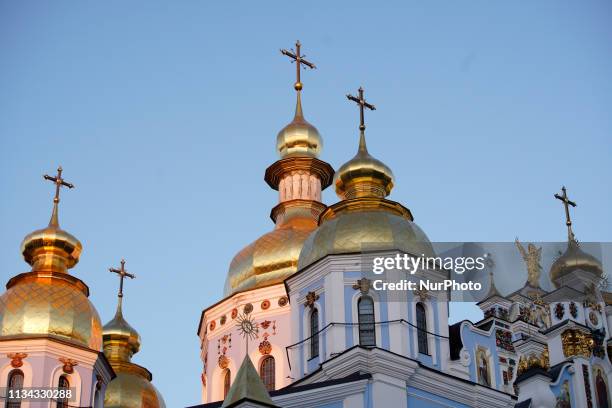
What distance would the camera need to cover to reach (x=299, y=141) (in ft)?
120

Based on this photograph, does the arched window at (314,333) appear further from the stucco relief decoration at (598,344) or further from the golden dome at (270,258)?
the golden dome at (270,258)

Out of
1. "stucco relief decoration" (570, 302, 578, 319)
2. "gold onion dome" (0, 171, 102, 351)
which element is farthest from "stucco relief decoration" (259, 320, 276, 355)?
"stucco relief decoration" (570, 302, 578, 319)

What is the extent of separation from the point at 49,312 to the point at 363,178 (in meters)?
7.13

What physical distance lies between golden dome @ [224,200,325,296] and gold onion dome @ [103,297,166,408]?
2901 millimetres

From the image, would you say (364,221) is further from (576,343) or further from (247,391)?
(247,391)

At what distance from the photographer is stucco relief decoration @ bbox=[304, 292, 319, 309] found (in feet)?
82.2

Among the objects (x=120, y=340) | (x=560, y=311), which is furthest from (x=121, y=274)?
(x=560, y=311)

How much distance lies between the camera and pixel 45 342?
1068 inches

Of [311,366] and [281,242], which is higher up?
[281,242]

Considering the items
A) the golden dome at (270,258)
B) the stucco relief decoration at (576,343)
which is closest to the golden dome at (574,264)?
the stucco relief decoration at (576,343)

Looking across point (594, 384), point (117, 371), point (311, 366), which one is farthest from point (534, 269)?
point (117, 371)

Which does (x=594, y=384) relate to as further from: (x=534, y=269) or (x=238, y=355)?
(x=238, y=355)

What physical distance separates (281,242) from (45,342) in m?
7.78

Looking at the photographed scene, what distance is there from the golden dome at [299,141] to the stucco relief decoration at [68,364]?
11089mm
